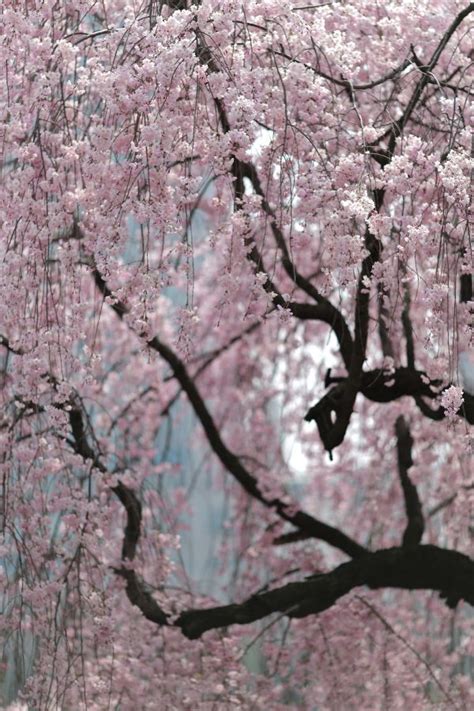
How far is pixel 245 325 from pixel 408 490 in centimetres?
169

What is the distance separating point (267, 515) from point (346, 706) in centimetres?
97

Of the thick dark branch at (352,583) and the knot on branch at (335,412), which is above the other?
the knot on branch at (335,412)

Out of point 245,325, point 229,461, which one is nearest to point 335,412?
point 229,461

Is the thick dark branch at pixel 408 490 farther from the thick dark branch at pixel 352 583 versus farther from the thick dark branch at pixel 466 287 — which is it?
the thick dark branch at pixel 466 287

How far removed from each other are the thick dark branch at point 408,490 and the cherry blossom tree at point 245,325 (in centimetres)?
1

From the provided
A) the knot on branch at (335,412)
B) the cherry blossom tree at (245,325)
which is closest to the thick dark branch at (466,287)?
the cherry blossom tree at (245,325)

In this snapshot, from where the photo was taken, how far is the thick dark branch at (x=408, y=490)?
4.91 metres

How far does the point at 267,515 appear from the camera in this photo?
6.30 meters

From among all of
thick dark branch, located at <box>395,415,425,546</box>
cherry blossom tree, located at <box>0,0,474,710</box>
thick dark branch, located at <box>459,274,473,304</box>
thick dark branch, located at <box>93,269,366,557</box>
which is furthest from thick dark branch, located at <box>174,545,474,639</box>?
thick dark branch, located at <box>459,274,473,304</box>

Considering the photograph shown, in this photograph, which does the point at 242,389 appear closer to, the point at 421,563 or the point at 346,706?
the point at 346,706

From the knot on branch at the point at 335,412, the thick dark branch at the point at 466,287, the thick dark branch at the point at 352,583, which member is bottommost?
the thick dark branch at the point at 352,583

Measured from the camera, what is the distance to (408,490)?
16.9 ft

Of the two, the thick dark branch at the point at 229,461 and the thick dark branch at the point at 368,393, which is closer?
the thick dark branch at the point at 368,393

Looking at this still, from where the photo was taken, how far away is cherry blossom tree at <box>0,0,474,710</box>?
3.29 meters
